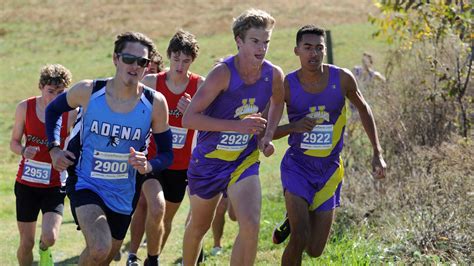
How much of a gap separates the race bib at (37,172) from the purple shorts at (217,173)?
162 cm

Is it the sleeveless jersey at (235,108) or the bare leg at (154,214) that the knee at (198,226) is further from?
the bare leg at (154,214)

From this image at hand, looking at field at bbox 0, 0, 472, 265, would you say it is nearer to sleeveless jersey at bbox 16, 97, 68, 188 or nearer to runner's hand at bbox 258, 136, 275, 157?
runner's hand at bbox 258, 136, 275, 157

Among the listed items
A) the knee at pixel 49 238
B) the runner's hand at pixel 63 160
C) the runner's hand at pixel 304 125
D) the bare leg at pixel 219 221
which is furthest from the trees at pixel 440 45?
the runner's hand at pixel 63 160

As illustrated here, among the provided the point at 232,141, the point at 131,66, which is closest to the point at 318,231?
the point at 232,141

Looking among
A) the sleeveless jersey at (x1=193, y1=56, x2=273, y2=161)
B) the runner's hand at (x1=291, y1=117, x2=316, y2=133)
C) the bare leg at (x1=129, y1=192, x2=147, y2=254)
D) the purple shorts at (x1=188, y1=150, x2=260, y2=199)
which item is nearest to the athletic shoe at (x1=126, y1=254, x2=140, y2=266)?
the bare leg at (x1=129, y1=192, x2=147, y2=254)

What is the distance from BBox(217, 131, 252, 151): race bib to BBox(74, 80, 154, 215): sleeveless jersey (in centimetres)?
58

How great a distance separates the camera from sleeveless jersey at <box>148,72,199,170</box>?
8.33 meters

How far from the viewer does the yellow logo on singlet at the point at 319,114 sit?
733cm

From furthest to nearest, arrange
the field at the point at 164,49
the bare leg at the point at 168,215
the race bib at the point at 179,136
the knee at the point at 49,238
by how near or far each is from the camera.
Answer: the field at the point at 164,49 → the bare leg at the point at 168,215 → the race bib at the point at 179,136 → the knee at the point at 49,238

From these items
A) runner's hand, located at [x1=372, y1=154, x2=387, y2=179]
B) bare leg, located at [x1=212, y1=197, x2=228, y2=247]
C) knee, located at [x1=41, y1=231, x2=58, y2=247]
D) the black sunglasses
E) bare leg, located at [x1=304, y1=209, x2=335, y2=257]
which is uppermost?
the black sunglasses

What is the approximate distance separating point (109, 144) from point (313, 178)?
1849mm

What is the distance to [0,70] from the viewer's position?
28.3m

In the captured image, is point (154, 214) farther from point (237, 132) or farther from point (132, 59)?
point (132, 59)

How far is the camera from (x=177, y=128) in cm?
837
